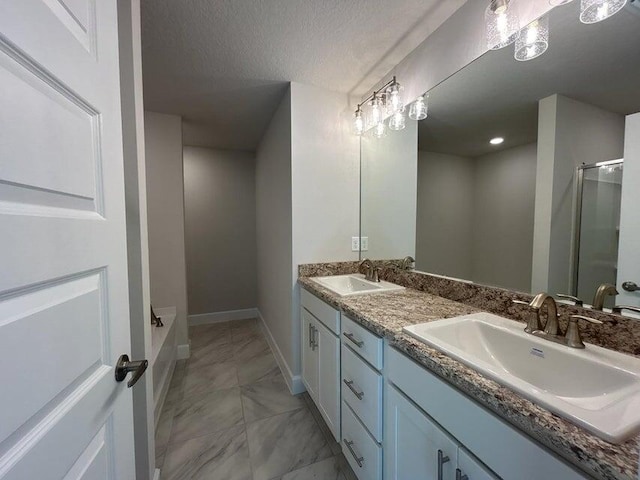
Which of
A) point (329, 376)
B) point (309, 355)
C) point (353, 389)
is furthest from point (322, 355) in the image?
point (353, 389)

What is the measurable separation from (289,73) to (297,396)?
2389 millimetres

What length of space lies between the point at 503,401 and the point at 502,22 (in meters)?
1.42

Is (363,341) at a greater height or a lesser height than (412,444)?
greater

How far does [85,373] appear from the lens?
0.56 m

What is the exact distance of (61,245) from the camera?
1.61 ft

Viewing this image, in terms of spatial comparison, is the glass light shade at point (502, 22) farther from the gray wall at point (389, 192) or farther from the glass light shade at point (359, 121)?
the glass light shade at point (359, 121)

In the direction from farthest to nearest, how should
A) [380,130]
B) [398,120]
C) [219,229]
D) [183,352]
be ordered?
[219,229] < [183,352] < [380,130] < [398,120]

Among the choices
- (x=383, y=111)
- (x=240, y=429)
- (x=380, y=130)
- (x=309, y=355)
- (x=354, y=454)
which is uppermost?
(x=383, y=111)

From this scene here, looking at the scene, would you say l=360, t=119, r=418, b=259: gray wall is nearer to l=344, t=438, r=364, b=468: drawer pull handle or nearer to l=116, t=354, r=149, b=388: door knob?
l=344, t=438, r=364, b=468: drawer pull handle

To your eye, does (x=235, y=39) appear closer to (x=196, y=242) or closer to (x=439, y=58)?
(x=439, y=58)

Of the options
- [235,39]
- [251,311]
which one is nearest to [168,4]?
[235,39]

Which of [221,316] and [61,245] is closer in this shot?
[61,245]

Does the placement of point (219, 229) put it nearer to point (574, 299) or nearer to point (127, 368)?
point (127, 368)

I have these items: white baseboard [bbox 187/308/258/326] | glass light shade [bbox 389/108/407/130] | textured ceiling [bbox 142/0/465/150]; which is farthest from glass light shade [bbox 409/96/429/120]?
white baseboard [bbox 187/308/258/326]
